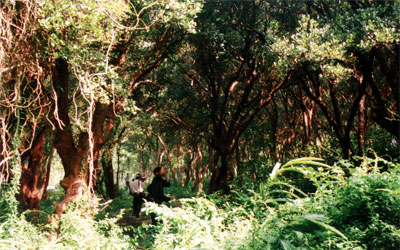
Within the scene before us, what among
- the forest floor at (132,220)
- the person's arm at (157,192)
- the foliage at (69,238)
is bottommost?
the forest floor at (132,220)

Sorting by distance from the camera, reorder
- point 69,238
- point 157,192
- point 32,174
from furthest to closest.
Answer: point 32,174 < point 157,192 < point 69,238

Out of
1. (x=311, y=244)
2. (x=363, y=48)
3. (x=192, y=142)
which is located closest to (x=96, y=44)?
(x=363, y=48)

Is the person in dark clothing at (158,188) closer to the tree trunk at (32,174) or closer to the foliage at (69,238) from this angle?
the foliage at (69,238)

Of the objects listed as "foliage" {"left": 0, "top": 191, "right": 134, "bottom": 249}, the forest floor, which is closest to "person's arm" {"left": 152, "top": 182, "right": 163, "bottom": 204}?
the forest floor

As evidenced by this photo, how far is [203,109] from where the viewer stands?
1641 centimetres

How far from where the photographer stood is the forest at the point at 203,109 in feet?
11.6

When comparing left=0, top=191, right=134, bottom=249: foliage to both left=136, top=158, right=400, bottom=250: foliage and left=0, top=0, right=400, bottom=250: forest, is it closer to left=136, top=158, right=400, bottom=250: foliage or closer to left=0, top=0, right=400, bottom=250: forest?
left=0, top=0, right=400, bottom=250: forest

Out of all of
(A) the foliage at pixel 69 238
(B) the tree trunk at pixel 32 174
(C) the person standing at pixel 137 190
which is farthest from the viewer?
(C) the person standing at pixel 137 190

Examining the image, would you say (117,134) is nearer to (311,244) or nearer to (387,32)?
(387,32)

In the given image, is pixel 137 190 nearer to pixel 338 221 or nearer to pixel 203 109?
pixel 203 109

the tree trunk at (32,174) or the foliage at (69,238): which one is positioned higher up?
the tree trunk at (32,174)

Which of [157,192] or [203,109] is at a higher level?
[203,109]

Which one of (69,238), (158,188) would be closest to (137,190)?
(158,188)

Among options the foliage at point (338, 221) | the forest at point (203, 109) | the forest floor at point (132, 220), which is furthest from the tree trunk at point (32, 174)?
the foliage at point (338, 221)
